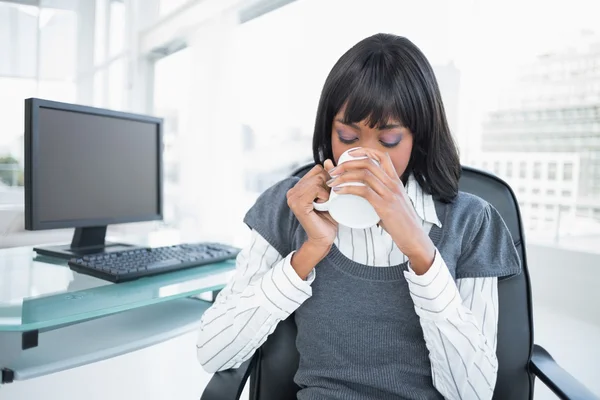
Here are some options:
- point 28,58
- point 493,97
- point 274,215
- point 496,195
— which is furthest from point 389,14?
point 28,58

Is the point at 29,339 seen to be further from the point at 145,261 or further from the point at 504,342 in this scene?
the point at 504,342

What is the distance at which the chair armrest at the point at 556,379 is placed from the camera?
0.76 m

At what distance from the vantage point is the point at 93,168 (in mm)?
1426

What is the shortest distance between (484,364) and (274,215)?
1.57 feet

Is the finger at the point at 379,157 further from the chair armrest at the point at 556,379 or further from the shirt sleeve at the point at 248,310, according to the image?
the chair armrest at the point at 556,379

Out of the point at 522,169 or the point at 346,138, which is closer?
the point at 346,138

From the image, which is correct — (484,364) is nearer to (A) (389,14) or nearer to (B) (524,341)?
(B) (524,341)

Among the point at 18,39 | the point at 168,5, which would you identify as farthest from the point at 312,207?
the point at 168,5

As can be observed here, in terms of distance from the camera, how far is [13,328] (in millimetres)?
869

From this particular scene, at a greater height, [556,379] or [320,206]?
[320,206]

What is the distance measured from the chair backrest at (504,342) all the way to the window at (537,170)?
0.54 m

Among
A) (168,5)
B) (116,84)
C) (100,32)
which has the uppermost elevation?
(168,5)

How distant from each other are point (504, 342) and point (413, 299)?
0.27 meters

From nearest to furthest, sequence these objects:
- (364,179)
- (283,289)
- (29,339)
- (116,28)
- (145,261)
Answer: (364,179) → (283,289) → (29,339) → (145,261) → (116,28)
